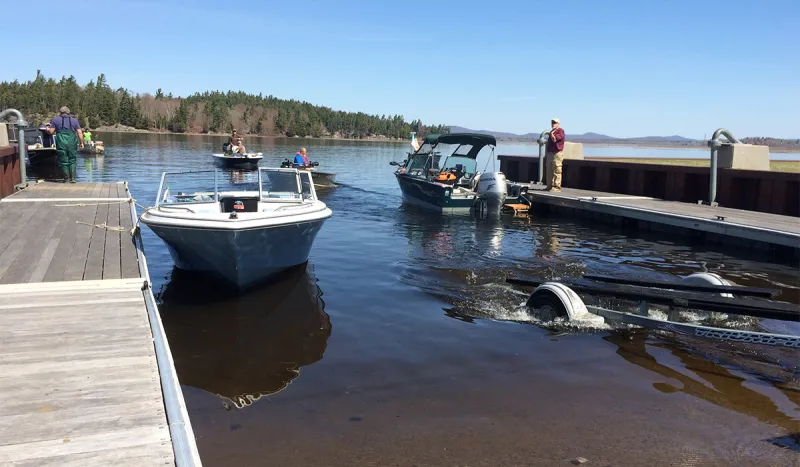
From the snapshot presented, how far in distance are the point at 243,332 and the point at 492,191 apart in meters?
10.6

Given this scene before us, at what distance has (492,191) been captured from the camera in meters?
16.6

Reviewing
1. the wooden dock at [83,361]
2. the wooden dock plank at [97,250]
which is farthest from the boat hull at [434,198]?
the wooden dock at [83,361]

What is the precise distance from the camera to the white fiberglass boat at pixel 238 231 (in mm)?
7969

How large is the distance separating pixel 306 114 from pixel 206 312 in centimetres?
14502

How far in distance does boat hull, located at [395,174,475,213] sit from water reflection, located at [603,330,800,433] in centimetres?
1045

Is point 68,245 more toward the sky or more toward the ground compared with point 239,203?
more toward the ground

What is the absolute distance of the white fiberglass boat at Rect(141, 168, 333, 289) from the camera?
7.97 m

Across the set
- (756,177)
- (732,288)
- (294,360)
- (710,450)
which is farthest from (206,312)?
(756,177)

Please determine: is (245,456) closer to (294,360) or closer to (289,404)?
(289,404)

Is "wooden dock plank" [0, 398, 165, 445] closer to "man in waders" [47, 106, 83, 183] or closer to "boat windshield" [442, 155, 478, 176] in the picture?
"man in waders" [47, 106, 83, 183]

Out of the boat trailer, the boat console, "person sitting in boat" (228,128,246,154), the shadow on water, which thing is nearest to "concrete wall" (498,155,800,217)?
the boat trailer

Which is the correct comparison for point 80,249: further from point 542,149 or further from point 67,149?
point 542,149

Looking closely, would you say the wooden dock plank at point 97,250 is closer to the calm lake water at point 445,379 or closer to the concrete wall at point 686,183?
the calm lake water at point 445,379

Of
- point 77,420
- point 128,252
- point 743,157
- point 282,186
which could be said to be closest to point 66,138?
point 282,186
